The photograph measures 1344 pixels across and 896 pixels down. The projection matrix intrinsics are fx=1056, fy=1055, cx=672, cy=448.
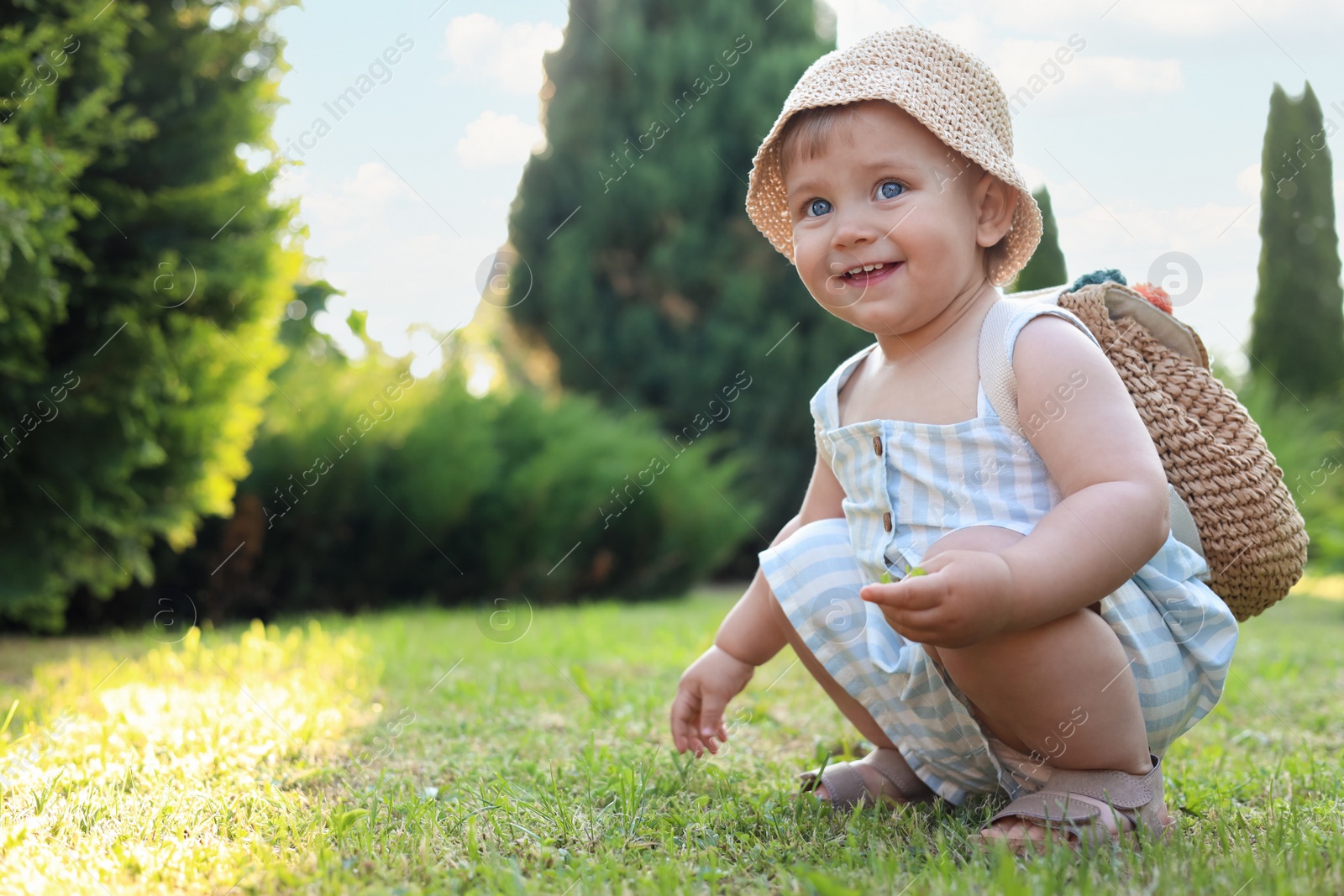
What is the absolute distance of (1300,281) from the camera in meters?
13.3

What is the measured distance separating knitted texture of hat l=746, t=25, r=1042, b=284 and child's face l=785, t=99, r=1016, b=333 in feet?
0.14

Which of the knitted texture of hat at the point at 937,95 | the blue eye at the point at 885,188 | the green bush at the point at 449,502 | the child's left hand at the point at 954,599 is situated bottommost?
the green bush at the point at 449,502

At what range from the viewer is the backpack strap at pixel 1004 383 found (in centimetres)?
177

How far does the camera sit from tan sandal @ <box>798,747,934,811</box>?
202cm

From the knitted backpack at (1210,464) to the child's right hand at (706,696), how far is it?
733mm

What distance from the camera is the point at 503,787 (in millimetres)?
2002

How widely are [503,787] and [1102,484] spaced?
47.5 inches

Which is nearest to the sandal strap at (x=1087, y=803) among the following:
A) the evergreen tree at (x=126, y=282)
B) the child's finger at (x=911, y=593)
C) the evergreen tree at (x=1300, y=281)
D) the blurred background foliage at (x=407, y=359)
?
the child's finger at (x=911, y=593)

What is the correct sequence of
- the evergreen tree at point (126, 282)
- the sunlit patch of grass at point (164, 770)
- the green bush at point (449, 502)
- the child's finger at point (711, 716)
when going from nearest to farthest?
the sunlit patch of grass at point (164, 770)
the child's finger at point (711, 716)
the evergreen tree at point (126, 282)
the green bush at point (449, 502)

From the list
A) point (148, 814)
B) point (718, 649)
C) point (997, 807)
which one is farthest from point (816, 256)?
point (148, 814)

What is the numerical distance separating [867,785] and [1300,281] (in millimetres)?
13843

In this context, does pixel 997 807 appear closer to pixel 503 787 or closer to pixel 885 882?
pixel 885 882

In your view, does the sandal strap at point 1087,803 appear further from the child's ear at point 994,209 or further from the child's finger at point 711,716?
the child's ear at point 994,209

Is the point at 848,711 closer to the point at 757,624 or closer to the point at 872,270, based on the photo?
the point at 757,624
